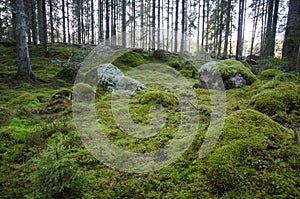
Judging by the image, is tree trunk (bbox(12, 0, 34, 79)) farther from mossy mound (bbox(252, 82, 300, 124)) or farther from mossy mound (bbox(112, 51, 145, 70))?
mossy mound (bbox(252, 82, 300, 124))

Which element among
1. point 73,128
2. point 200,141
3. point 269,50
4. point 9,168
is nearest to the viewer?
point 9,168

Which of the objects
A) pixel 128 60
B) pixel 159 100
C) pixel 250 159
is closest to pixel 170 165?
pixel 250 159

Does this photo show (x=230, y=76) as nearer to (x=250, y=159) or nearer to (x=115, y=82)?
(x=115, y=82)

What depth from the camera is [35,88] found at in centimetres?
832

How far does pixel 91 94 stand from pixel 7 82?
4.55 metres

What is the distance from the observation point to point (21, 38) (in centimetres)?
866

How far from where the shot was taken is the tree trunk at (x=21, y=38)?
8.23 m

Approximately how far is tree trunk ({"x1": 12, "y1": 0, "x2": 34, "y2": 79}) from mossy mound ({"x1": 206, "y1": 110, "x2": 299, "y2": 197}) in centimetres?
932

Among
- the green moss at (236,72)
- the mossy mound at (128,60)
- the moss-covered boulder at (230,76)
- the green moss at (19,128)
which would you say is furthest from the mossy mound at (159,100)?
the mossy mound at (128,60)

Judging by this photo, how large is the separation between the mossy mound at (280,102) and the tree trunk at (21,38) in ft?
31.4

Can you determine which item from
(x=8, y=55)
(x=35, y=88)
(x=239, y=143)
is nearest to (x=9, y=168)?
(x=239, y=143)

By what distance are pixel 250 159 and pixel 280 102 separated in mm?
2662

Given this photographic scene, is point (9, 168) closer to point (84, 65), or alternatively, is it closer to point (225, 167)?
point (225, 167)

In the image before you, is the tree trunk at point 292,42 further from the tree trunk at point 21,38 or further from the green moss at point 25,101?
the tree trunk at point 21,38
